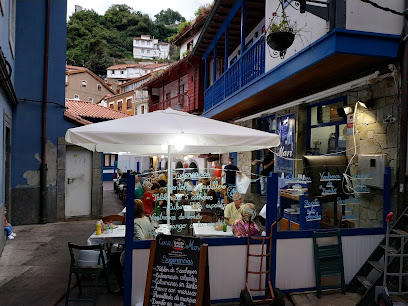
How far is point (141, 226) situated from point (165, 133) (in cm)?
159

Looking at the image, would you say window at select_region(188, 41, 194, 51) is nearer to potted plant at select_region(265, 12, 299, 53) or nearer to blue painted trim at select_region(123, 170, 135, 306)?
potted plant at select_region(265, 12, 299, 53)

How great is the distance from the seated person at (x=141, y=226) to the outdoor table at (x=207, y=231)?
2.81 ft

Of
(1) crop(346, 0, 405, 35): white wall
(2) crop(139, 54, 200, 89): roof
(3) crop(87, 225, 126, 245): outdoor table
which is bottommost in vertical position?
(3) crop(87, 225, 126, 245): outdoor table

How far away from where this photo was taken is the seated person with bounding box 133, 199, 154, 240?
4.86 metres

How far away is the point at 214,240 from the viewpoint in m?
4.50

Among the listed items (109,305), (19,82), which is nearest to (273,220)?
(109,305)

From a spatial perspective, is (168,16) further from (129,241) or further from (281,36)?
(129,241)

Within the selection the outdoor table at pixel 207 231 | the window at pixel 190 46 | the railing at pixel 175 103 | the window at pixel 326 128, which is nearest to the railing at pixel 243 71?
the window at pixel 326 128

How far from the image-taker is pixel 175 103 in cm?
2188

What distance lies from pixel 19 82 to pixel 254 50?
730 centimetres

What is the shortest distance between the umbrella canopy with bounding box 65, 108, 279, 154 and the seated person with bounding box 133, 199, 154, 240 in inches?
46.5

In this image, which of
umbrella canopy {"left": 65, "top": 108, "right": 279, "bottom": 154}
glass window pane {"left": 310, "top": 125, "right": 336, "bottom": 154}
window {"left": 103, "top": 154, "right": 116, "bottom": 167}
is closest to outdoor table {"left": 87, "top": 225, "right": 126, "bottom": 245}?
umbrella canopy {"left": 65, "top": 108, "right": 279, "bottom": 154}

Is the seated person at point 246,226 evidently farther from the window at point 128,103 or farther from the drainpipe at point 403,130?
the window at point 128,103

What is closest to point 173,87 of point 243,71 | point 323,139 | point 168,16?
point 243,71
